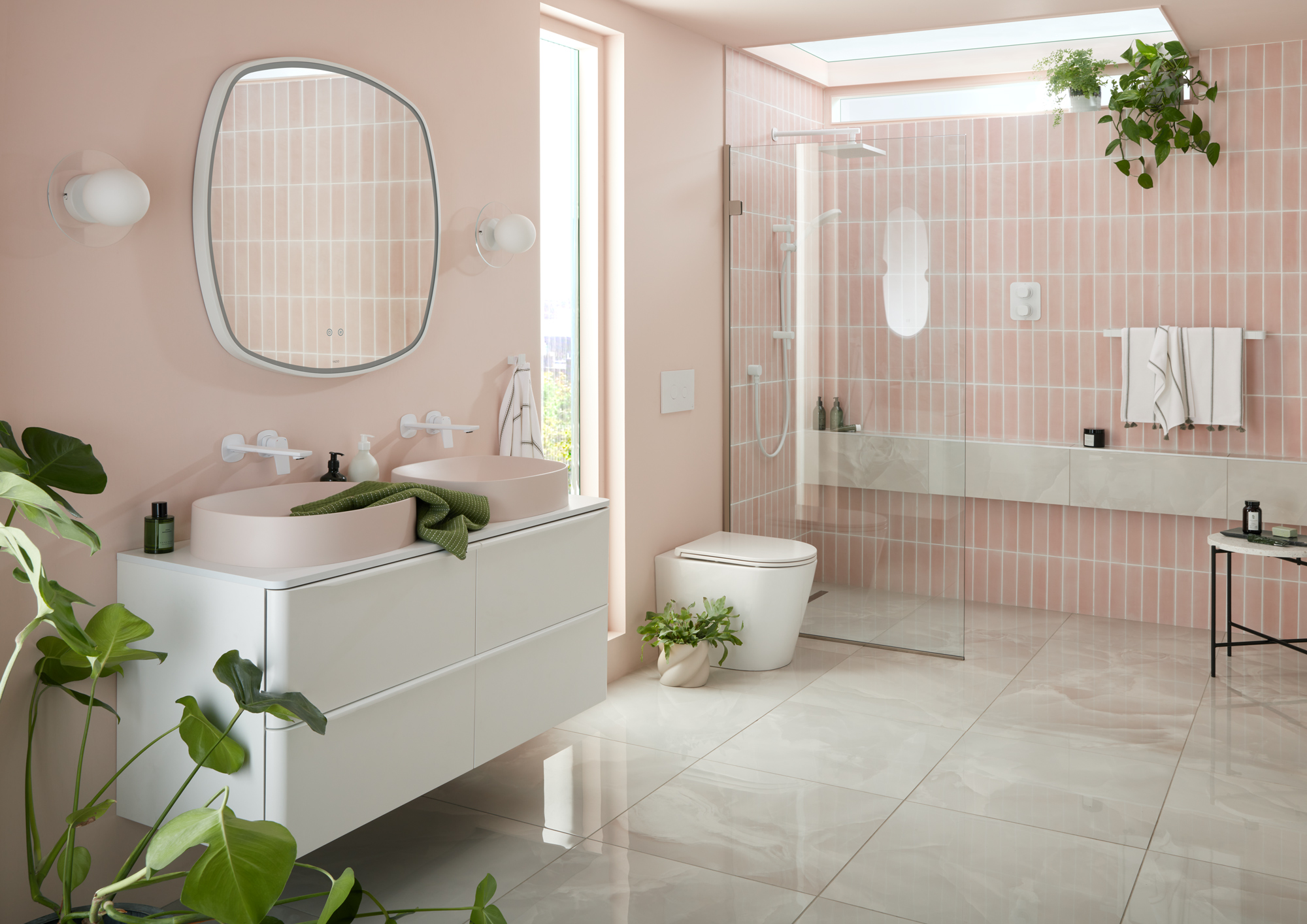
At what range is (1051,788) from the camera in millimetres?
2891

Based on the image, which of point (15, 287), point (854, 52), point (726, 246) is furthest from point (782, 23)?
point (15, 287)

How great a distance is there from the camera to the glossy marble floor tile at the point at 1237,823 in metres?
2.49

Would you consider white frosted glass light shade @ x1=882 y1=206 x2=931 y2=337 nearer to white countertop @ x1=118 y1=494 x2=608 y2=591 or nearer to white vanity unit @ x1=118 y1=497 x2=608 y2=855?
white vanity unit @ x1=118 y1=497 x2=608 y2=855

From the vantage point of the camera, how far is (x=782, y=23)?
3840 millimetres

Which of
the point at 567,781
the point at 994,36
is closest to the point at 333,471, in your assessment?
the point at 567,781

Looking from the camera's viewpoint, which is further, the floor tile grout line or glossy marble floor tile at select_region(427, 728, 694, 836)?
glossy marble floor tile at select_region(427, 728, 694, 836)

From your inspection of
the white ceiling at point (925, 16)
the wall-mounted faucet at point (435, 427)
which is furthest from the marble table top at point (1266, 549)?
the wall-mounted faucet at point (435, 427)

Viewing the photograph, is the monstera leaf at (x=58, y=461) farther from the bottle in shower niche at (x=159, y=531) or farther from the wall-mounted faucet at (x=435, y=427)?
the wall-mounted faucet at (x=435, y=427)

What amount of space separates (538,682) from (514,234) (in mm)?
1250

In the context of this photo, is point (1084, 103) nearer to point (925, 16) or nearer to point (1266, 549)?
point (925, 16)

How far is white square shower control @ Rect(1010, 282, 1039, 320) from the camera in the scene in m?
4.59

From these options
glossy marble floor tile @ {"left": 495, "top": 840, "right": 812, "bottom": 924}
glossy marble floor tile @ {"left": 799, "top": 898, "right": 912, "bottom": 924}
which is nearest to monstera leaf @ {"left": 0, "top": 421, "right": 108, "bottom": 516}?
glossy marble floor tile @ {"left": 495, "top": 840, "right": 812, "bottom": 924}

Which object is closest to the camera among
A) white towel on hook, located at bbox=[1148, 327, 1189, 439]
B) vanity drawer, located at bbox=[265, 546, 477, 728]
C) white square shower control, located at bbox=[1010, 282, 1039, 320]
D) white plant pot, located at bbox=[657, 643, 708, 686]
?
vanity drawer, located at bbox=[265, 546, 477, 728]

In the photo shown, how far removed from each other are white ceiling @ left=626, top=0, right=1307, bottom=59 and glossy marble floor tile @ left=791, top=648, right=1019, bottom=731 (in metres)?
2.34
